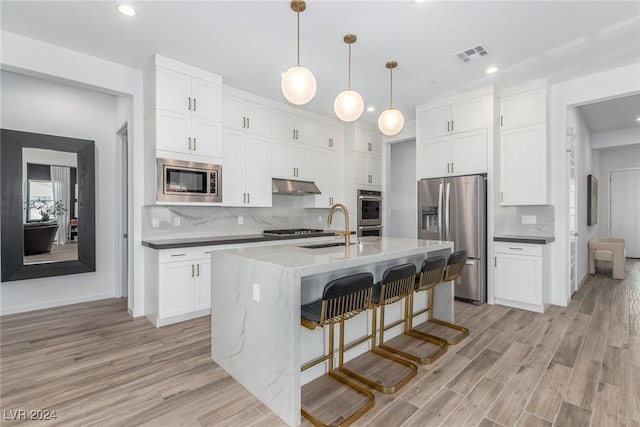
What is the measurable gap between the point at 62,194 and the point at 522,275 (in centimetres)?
600

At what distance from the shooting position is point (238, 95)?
435cm

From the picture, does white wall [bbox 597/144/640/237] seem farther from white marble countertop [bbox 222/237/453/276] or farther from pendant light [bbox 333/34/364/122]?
pendant light [bbox 333/34/364/122]

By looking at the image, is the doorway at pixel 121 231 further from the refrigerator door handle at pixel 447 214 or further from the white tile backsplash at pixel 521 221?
the white tile backsplash at pixel 521 221

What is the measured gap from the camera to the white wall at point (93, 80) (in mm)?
3012

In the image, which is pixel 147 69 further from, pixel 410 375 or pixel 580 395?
pixel 580 395

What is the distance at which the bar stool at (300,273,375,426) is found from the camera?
74.9 inches

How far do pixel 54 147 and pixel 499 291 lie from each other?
19.9 ft

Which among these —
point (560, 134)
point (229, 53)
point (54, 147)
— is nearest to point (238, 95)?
point (229, 53)

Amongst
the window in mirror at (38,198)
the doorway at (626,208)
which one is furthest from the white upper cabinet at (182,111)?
the doorway at (626,208)

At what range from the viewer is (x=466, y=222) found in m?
4.32

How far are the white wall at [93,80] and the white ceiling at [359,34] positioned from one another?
121 mm

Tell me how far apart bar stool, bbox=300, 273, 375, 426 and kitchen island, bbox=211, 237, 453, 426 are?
0.10 metres

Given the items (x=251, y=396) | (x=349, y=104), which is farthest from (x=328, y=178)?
(x=251, y=396)

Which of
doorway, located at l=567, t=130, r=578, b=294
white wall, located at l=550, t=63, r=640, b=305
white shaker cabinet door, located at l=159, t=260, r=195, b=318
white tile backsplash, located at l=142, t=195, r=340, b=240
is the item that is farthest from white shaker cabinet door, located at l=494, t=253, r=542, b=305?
white shaker cabinet door, located at l=159, t=260, r=195, b=318
